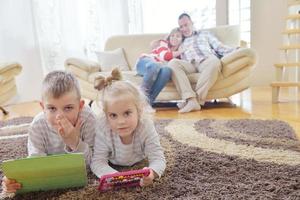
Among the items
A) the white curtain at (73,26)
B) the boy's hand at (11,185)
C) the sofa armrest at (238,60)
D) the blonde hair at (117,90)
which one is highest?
the white curtain at (73,26)

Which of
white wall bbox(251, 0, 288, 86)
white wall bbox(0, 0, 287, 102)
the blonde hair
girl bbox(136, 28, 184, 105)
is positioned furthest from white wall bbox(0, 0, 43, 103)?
the blonde hair

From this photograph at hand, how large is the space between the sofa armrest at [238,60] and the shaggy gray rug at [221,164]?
84 cm

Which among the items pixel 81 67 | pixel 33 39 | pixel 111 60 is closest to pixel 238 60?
pixel 111 60

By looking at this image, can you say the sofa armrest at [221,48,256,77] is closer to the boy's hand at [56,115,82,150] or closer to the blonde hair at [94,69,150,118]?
the blonde hair at [94,69,150,118]

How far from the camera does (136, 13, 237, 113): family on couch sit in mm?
2785

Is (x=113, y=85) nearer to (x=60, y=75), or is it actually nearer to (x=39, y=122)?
(x=60, y=75)

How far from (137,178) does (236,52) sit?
1907 mm

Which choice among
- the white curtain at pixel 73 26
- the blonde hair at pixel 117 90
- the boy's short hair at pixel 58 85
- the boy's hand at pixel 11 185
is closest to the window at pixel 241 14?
the white curtain at pixel 73 26

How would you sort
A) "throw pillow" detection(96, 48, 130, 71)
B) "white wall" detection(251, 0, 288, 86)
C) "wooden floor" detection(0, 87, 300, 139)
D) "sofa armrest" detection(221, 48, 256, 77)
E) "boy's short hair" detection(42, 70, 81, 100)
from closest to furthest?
"boy's short hair" detection(42, 70, 81, 100), "wooden floor" detection(0, 87, 300, 139), "sofa armrest" detection(221, 48, 256, 77), "throw pillow" detection(96, 48, 130, 71), "white wall" detection(251, 0, 288, 86)

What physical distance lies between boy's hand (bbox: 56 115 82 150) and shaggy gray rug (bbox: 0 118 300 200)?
0.14 m

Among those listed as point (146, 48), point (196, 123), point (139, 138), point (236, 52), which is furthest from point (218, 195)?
point (146, 48)

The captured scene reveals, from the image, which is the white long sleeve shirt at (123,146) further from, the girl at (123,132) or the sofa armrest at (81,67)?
the sofa armrest at (81,67)

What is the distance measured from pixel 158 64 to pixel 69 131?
5.69 ft

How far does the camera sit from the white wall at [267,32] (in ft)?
13.3
